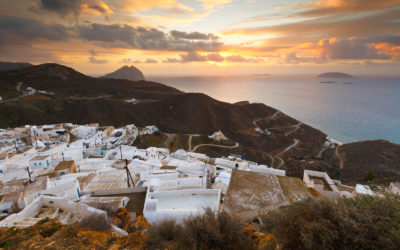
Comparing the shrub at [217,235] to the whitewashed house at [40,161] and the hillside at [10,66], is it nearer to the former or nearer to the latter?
the whitewashed house at [40,161]

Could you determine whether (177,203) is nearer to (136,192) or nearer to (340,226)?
(136,192)

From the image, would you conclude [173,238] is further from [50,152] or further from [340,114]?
[340,114]

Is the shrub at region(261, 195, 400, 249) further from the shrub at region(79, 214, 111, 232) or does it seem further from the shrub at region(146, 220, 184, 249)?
the shrub at region(79, 214, 111, 232)

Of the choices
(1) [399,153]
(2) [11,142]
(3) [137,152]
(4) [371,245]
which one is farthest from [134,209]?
(1) [399,153]

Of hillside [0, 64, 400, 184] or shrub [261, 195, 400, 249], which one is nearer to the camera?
shrub [261, 195, 400, 249]

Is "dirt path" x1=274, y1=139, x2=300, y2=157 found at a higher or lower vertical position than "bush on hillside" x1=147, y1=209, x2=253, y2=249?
lower

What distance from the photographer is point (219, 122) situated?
6234 cm

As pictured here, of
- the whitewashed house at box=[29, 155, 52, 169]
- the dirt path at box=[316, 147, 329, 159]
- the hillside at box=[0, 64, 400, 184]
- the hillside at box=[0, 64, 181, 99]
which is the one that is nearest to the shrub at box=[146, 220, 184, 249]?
the whitewashed house at box=[29, 155, 52, 169]

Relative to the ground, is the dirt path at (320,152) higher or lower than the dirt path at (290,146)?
lower

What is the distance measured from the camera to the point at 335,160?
43.4 m

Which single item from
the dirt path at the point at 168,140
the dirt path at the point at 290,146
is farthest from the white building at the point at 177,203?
the dirt path at the point at 290,146

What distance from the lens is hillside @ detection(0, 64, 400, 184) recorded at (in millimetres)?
38875

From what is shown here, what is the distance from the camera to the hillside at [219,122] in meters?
38.9

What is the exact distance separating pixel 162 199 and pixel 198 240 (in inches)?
195
